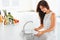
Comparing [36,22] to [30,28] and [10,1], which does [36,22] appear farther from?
[10,1]

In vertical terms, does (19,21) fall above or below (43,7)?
below

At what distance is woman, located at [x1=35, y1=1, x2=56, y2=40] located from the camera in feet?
3.33

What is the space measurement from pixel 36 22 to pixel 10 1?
0.99ft

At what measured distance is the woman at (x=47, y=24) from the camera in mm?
1015

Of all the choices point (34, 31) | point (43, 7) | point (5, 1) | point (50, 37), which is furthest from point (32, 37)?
point (5, 1)

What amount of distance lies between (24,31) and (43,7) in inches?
11.0

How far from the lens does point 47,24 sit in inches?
40.3

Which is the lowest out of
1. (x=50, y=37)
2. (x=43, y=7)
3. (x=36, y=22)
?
(x=50, y=37)

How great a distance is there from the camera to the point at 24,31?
103 centimetres

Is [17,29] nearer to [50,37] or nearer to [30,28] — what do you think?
[30,28]

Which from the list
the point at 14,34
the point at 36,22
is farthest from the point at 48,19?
the point at 14,34

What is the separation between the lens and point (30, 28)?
3.39 feet

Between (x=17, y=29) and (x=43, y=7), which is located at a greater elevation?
(x=43, y=7)

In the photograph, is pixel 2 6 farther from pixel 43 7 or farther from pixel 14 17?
pixel 43 7
